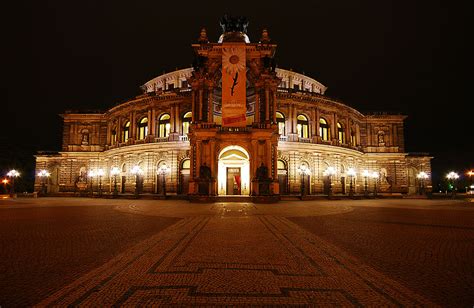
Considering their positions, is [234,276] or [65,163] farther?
[65,163]

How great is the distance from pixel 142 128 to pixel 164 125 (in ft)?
14.3

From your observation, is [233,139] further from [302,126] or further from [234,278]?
[234,278]

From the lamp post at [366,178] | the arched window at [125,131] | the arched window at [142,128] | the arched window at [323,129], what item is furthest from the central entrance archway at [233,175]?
the lamp post at [366,178]

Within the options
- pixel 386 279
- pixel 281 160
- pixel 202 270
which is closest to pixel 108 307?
pixel 202 270

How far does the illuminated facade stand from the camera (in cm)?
3331

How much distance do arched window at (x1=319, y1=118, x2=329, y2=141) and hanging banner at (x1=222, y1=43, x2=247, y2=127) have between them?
58.6 ft

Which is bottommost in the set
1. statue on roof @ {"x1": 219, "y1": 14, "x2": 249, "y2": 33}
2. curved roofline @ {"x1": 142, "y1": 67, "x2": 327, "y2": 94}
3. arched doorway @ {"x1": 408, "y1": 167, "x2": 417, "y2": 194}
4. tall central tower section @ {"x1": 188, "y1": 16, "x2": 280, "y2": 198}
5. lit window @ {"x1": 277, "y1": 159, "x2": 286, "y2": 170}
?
arched doorway @ {"x1": 408, "y1": 167, "x2": 417, "y2": 194}

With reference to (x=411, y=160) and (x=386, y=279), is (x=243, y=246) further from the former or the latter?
(x=411, y=160)

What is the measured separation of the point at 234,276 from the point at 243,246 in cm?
275

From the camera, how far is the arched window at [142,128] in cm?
4628

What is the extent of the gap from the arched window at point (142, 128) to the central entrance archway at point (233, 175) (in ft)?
47.7

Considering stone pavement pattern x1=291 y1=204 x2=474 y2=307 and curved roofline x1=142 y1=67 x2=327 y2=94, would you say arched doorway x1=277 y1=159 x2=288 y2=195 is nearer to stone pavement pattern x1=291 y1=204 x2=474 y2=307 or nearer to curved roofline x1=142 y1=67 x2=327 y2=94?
curved roofline x1=142 y1=67 x2=327 y2=94

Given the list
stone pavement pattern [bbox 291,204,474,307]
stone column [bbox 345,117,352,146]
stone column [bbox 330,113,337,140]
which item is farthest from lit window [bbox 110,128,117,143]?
stone pavement pattern [bbox 291,204,474,307]

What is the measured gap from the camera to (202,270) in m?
6.08
